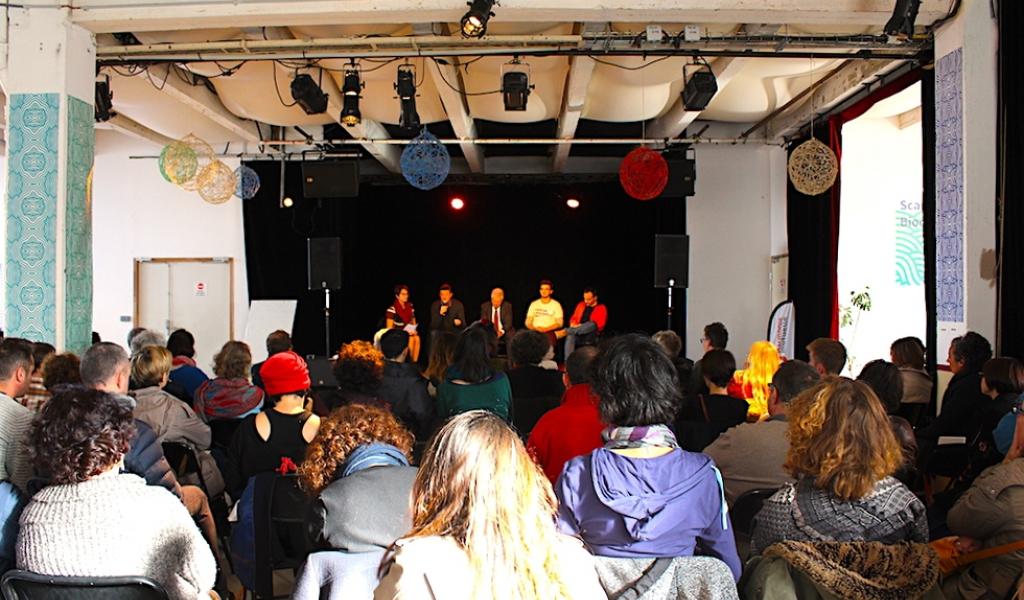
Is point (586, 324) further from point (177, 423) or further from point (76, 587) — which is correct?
point (76, 587)

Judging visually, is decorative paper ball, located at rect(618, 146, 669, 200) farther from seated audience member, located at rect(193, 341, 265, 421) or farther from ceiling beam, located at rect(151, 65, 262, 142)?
seated audience member, located at rect(193, 341, 265, 421)

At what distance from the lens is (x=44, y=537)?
2076mm

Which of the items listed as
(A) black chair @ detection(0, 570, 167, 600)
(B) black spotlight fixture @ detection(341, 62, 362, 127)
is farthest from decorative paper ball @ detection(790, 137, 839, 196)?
(A) black chair @ detection(0, 570, 167, 600)

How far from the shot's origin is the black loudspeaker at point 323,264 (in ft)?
36.9

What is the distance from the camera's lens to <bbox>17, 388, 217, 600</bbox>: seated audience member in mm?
2072

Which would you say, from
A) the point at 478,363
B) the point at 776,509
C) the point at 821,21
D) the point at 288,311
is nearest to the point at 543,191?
the point at 288,311

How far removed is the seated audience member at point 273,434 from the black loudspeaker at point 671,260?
7966 millimetres

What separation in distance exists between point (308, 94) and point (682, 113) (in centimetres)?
406

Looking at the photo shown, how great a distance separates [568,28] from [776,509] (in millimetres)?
5083

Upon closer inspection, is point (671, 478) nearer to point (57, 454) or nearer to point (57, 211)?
point (57, 454)

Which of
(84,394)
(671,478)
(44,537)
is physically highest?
(84,394)

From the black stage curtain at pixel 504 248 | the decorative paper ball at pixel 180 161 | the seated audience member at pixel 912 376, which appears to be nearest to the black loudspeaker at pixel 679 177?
the black stage curtain at pixel 504 248

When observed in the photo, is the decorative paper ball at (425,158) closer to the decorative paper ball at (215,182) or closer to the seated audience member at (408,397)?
the decorative paper ball at (215,182)

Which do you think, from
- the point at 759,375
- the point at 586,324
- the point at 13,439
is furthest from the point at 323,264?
the point at 13,439
